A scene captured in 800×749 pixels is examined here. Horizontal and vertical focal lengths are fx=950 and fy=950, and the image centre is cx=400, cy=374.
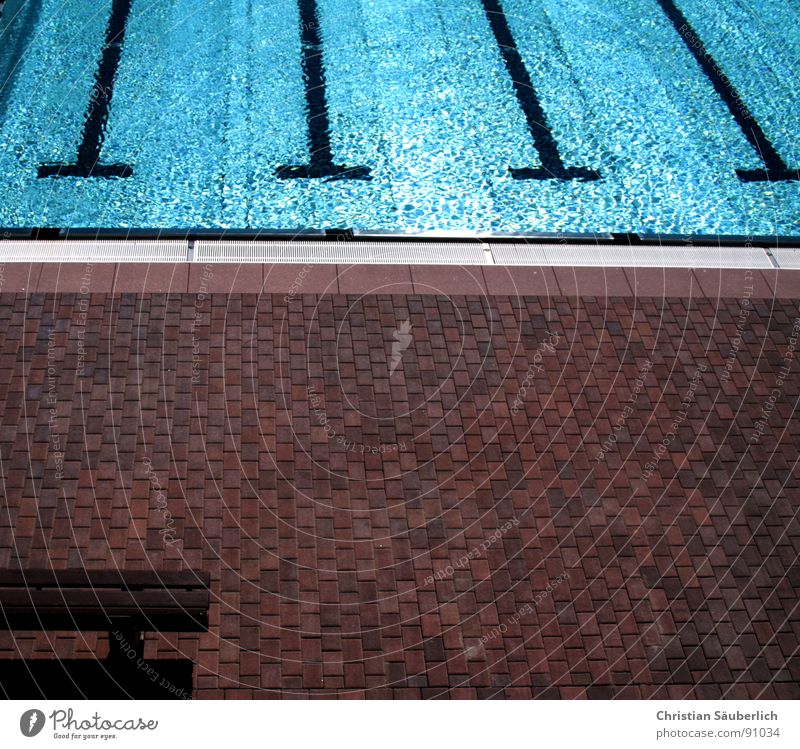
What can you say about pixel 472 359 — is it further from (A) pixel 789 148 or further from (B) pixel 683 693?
(A) pixel 789 148

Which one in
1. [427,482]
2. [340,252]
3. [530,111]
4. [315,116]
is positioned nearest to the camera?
[427,482]

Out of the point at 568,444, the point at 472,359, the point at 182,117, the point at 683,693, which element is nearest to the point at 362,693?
the point at 683,693

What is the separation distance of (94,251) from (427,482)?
3453 millimetres

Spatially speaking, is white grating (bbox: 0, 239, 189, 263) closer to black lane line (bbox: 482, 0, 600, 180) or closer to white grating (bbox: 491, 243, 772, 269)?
white grating (bbox: 491, 243, 772, 269)

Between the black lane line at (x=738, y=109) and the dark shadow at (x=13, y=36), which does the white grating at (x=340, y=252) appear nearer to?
the dark shadow at (x=13, y=36)

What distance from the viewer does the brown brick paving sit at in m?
5.38

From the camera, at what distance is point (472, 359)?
6918 millimetres

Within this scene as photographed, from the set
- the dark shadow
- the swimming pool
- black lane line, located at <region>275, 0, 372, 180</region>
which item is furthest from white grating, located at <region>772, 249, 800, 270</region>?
the dark shadow

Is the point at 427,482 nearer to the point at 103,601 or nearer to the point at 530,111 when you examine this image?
the point at 103,601

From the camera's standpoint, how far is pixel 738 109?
33.6ft

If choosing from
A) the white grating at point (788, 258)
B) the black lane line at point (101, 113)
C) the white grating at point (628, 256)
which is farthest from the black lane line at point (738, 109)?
the black lane line at point (101, 113)

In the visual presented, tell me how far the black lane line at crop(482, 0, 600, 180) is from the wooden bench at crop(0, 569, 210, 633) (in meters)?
5.72

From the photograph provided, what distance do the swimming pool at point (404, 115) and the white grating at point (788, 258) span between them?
1.77ft

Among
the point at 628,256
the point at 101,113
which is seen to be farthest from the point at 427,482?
the point at 101,113
